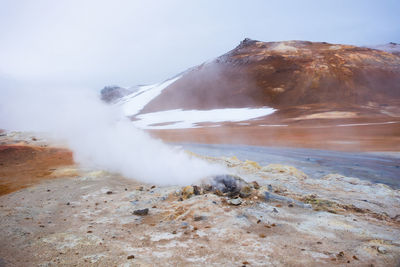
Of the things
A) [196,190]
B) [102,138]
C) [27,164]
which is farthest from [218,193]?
[27,164]

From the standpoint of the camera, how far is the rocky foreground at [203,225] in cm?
319

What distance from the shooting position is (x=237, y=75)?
5069cm

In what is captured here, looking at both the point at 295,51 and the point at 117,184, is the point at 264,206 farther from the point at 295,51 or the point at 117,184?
the point at 295,51

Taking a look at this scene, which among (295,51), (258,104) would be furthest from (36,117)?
(295,51)

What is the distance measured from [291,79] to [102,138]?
3914cm

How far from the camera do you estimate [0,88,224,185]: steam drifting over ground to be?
7.59 m

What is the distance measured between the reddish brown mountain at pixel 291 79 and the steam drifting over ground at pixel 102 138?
31.9 metres

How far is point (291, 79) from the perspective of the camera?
43.7m

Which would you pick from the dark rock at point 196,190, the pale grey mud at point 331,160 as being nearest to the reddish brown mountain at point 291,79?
the pale grey mud at point 331,160

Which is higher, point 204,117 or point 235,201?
point 204,117

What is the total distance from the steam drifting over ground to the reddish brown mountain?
31896 millimetres

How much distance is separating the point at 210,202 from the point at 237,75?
48028 mm

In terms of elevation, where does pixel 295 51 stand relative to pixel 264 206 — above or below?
above

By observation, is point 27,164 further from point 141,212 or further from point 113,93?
point 113,93
